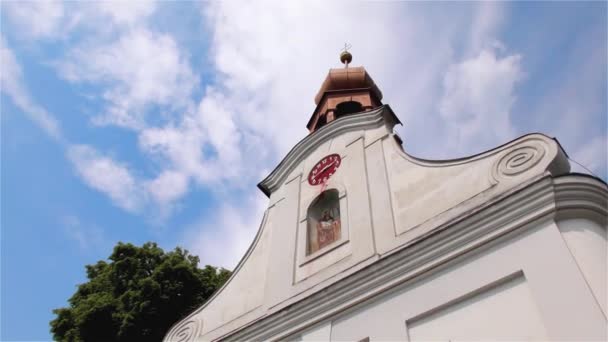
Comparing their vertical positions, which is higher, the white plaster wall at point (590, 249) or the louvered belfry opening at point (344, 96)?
the louvered belfry opening at point (344, 96)

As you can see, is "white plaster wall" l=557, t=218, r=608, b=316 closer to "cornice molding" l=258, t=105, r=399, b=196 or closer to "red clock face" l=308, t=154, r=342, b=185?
"cornice molding" l=258, t=105, r=399, b=196

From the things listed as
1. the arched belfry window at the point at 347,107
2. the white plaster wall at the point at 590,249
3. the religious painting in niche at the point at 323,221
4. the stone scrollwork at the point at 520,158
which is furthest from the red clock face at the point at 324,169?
the white plaster wall at the point at 590,249

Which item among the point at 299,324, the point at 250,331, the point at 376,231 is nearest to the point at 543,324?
the point at 376,231

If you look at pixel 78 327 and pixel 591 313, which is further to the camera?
pixel 78 327

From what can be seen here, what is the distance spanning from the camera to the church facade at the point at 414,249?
6.06 m

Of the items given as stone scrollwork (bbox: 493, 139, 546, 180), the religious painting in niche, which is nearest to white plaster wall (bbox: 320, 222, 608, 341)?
stone scrollwork (bbox: 493, 139, 546, 180)

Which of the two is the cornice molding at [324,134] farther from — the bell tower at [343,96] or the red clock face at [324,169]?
the bell tower at [343,96]

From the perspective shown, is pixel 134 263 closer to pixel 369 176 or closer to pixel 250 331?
pixel 250 331

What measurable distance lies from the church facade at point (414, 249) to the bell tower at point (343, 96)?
271cm

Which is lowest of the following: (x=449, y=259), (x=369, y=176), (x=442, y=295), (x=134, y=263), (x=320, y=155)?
(x=442, y=295)

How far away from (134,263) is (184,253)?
182cm

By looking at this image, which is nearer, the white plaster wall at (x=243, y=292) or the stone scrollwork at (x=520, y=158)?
the stone scrollwork at (x=520, y=158)

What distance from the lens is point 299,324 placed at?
26.8 ft

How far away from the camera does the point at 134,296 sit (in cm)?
1562
